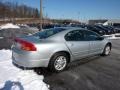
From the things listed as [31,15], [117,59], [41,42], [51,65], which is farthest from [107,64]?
[31,15]

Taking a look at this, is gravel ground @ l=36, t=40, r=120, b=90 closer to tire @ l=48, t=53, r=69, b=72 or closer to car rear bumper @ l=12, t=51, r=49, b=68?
tire @ l=48, t=53, r=69, b=72

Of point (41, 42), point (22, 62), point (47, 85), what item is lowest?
point (47, 85)

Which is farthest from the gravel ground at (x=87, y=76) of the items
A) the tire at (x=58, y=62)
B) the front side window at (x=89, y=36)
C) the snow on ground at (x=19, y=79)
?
the front side window at (x=89, y=36)

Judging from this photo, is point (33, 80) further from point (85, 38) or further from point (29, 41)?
point (85, 38)

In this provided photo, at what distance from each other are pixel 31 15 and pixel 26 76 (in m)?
125

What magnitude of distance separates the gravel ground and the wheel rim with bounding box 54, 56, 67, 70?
225 millimetres

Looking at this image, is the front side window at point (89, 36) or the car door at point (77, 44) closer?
the car door at point (77, 44)

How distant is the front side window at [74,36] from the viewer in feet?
23.1

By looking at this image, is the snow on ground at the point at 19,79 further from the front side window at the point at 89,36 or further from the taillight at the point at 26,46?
the front side window at the point at 89,36

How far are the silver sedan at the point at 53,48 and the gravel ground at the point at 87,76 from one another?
40cm

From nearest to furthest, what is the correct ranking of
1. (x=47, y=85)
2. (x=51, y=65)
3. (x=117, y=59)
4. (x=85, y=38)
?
1. (x=47, y=85)
2. (x=51, y=65)
3. (x=85, y=38)
4. (x=117, y=59)

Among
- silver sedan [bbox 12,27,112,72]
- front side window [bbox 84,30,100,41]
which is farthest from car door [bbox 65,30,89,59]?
front side window [bbox 84,30,100,41]

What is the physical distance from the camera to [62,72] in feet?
22.4

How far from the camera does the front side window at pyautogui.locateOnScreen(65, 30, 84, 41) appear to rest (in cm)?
704
